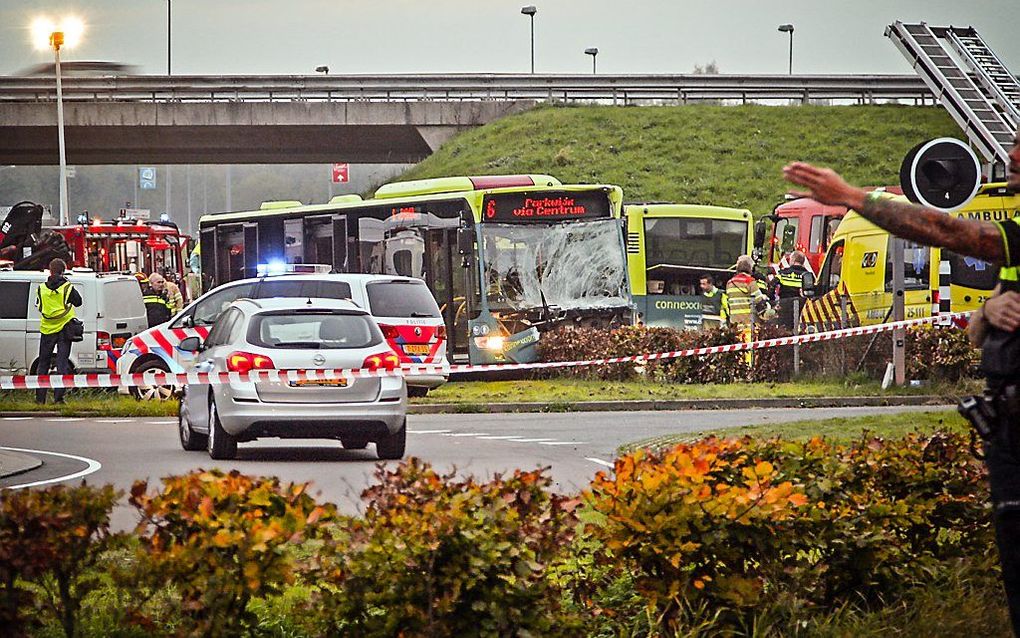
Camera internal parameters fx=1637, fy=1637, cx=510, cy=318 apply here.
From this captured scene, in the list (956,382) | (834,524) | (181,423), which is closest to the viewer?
(834,524)

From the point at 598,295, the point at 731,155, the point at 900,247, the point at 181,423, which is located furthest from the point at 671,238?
the point at 731,155

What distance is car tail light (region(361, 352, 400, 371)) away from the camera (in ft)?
49.7

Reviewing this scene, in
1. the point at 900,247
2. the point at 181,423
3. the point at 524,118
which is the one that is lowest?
the point at 181,423

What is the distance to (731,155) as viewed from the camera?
6006cm

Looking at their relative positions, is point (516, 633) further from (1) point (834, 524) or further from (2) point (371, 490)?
(1) point (834, 524)

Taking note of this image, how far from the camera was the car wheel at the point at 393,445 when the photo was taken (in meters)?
15.1

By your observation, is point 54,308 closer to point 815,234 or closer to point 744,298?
point 744,298

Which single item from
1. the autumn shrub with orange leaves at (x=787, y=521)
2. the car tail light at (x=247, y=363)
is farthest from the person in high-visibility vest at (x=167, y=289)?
the autumn shrub with orange leaves at (x=787, y=521)

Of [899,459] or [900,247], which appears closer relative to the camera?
[899,459]

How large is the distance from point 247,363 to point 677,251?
1969 cm

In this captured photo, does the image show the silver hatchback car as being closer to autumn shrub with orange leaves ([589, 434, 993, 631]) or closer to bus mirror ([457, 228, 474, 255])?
autumn shrub with orange leaves ([589, 434, 993, 631])

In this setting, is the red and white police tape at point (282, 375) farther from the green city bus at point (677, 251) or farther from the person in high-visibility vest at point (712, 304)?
the green city bus at point (677, 251)

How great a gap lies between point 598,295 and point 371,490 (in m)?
20.4

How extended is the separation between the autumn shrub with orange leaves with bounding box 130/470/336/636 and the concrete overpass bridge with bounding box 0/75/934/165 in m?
54.8
